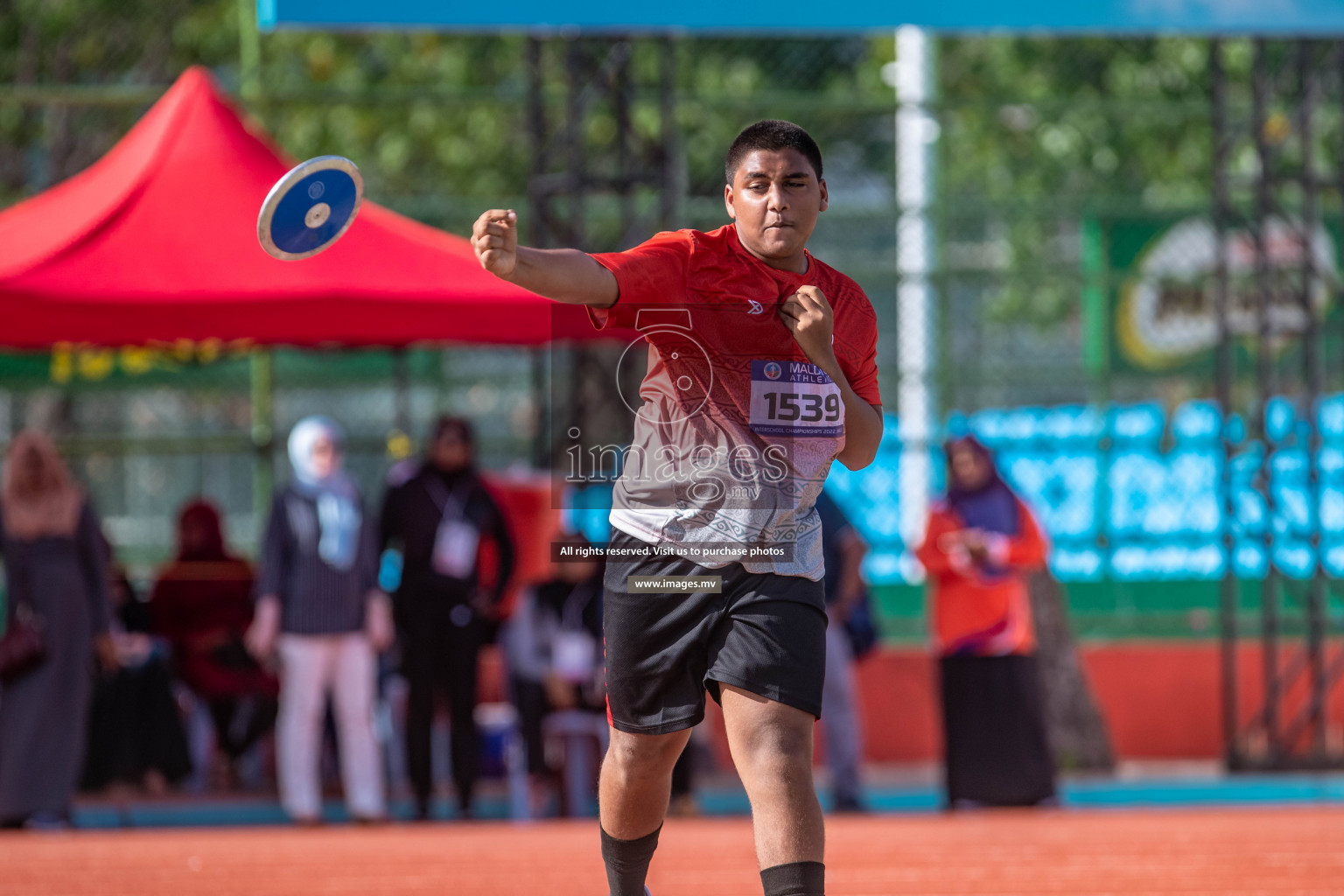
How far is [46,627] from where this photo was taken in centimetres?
813

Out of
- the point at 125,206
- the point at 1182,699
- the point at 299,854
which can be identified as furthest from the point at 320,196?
the point at 1182,699

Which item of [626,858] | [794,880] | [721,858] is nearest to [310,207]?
[626,858]

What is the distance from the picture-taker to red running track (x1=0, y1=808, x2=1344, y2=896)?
5.98 meters

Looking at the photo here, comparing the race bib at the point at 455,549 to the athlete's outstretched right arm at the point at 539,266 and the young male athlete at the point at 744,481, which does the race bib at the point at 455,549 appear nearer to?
the young male athlete at the point at 744,481

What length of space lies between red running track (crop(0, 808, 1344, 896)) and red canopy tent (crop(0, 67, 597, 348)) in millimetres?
2349

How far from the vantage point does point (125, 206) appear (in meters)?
7.95

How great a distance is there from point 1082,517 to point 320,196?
774 cm

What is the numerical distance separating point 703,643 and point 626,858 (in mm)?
539

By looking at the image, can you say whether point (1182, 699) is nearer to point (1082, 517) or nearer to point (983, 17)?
point (1082, 517)

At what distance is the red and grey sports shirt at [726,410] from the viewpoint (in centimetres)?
329

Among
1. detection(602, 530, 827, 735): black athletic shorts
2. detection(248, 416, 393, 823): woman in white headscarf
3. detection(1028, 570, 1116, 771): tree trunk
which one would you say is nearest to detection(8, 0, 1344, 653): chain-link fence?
detection(1028, 570, 1116, 771): tree trunk

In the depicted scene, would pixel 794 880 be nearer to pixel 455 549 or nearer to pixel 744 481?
pixel 744 481

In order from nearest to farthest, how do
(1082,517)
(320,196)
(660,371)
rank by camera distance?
(660,371)
(320,196)
(1082,517)

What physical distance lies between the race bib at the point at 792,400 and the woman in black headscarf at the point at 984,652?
507 cm
